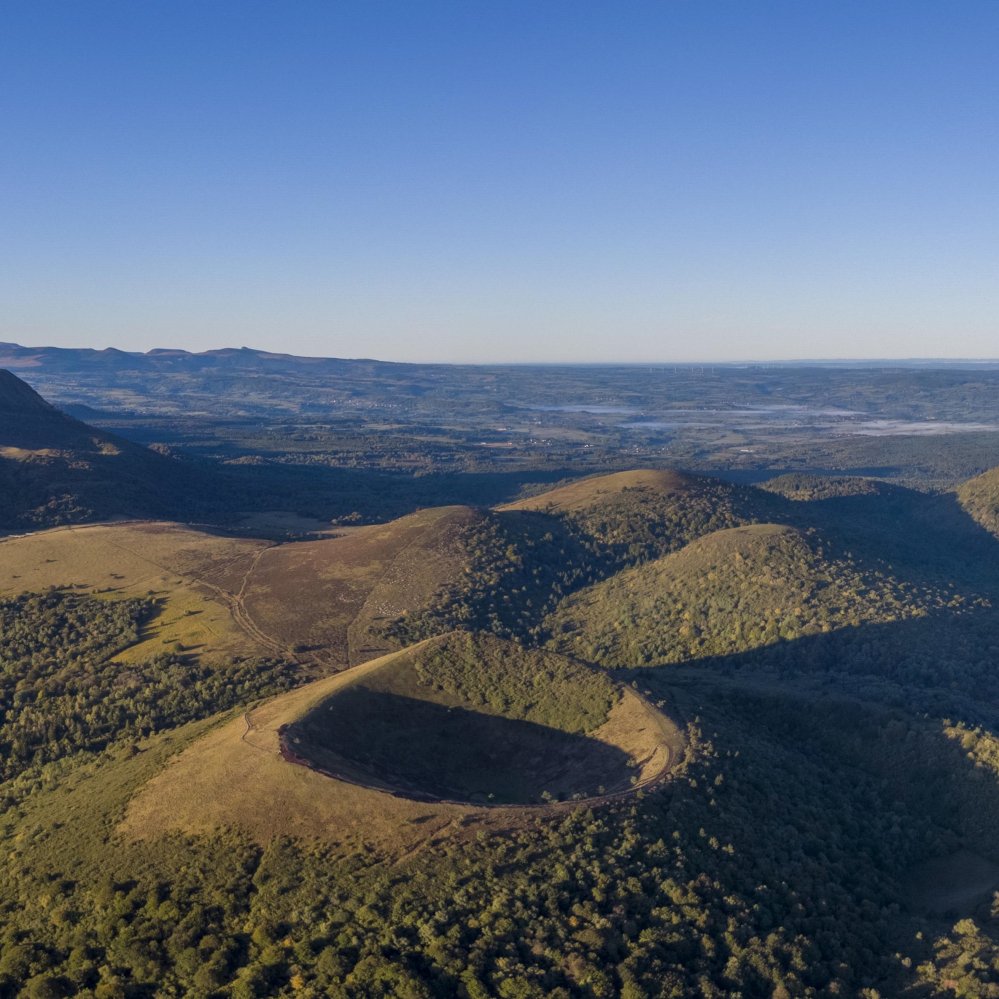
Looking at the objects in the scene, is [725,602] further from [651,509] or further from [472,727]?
[472,727]

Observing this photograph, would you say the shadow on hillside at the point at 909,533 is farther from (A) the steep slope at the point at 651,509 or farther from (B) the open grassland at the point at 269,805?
(B) the open grassland at the point at 269,805

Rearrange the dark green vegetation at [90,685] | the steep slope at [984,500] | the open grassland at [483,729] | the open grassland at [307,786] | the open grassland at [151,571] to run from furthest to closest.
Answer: the steep slope at [984,500]
the open grassland at [151,571]
the dark green vegetation at [90,685]
the open grassland at [483,729]
the open grassland at [307,786]

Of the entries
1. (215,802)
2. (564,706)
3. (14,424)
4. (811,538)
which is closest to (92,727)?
(215,802)

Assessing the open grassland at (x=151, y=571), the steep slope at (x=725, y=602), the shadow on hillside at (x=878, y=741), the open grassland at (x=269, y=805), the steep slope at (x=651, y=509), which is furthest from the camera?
the steep slope at (x=651, y=509)

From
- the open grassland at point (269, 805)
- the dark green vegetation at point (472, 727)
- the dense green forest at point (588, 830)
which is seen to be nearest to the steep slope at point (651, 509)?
the dense green forest at point (588, 830)

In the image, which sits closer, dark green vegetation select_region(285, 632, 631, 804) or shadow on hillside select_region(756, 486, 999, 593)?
dark green vegetation select_region(285, 632, 631, 804)

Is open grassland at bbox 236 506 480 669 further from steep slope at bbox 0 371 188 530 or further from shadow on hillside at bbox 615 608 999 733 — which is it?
steep slope at bbox 0 371 188 530

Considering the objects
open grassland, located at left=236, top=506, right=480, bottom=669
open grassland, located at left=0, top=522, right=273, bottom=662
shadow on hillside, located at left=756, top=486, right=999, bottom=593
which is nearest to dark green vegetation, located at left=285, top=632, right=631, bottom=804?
open grassland, located at left=236, top=506, right=480, bottom=669
